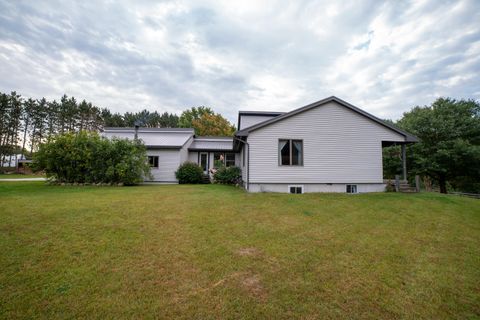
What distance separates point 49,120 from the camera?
128 ft

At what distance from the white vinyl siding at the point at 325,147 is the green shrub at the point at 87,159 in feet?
29.5

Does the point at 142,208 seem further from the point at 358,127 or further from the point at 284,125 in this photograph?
the point at 358,127

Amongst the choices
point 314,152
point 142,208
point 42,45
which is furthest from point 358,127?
point 42,45

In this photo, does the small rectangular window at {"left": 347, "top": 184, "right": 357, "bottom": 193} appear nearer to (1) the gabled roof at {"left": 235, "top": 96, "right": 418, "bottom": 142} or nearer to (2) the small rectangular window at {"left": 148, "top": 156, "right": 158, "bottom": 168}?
(1) the gabled roof at {"left": 235, "top": 96, "right": 418, "bottom": 142}

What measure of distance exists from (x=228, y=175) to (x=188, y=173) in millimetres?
3334

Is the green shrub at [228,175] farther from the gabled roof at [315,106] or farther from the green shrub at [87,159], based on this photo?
the green shrub at [87,159]

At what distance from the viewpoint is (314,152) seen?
10539mm

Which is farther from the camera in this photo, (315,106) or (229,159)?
(229,159)

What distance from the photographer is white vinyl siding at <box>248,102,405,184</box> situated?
33.9 feet

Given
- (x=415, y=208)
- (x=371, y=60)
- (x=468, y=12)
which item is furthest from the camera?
(x=371, y=60)

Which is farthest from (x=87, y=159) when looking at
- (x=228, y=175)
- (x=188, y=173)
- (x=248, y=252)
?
(x=248, y=252)

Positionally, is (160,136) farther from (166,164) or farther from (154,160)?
(166,164)

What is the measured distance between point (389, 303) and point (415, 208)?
22.8 feet

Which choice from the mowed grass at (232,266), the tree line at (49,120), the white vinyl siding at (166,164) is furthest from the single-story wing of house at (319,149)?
the tree line at (49,120)
